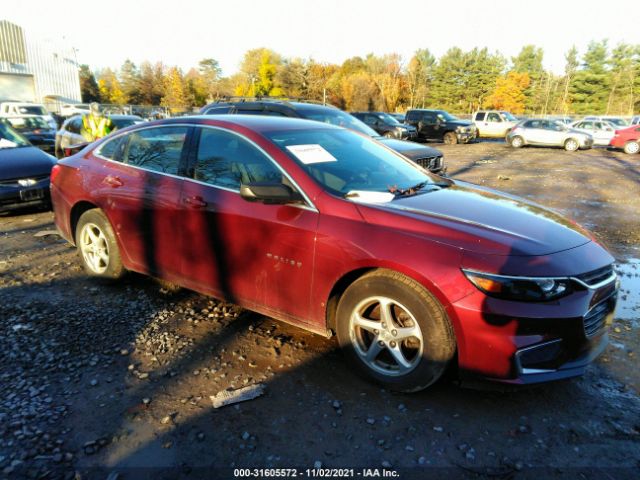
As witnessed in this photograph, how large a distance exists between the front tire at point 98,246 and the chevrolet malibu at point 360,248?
0.03 m

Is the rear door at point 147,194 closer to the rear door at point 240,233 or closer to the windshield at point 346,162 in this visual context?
the rear door at point 240,233

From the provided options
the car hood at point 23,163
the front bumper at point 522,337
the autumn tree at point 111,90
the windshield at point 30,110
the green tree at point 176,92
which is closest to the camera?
the front bumper at point 522,337

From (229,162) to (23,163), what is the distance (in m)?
5.86

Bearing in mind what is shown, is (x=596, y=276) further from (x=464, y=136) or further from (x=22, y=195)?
(x=464, y=136)

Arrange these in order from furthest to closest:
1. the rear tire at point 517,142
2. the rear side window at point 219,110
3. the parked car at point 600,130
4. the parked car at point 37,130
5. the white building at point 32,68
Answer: the white building at point 32,68
the rear tire at point 517,142
the parked car at point 600,130
the parked car at point 37,130
the rear side window at point 219,110

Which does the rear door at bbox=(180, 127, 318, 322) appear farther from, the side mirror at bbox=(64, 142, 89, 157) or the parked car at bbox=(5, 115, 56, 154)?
the parked car at bbox=(5, 115, 56, 154)

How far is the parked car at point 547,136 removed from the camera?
23141 mm

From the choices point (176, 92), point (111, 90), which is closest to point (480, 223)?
point (176, 92)

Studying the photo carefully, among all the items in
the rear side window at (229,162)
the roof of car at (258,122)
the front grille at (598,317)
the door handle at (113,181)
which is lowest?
the front grille at (598,317)

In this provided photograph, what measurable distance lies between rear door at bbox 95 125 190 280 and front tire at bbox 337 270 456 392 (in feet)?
5.53

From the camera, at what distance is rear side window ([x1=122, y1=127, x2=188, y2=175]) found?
3.98 meters

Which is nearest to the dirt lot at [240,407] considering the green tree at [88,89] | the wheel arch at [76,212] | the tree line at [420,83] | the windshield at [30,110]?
the wheel arch at [76,212]

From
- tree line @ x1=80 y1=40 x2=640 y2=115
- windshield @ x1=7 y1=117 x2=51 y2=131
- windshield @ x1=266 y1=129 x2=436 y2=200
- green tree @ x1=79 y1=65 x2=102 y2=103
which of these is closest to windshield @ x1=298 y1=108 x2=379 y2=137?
windshield @ x1=266 y1=129 x2=436 y2=200

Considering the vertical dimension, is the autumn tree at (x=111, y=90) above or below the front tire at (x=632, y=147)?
below
